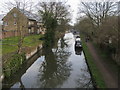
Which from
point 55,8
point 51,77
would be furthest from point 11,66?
point 55,8

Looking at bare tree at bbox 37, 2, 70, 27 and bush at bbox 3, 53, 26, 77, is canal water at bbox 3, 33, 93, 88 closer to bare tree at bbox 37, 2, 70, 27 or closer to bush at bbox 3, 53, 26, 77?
bush at bbox 3, 53, 26, 77

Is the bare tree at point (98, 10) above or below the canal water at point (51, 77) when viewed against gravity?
above

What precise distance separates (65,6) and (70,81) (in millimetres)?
28398

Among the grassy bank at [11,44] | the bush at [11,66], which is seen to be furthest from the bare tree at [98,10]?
the bush at [11,66]

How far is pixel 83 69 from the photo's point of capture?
47.8ft

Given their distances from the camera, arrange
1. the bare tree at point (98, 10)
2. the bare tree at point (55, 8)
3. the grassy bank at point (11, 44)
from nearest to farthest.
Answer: the grassy bank at point (11, 44), the bare tree at point (98, 10), the bare tree at point (55, 8)

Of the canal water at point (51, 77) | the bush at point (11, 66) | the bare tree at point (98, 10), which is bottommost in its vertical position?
the canal water at point (51, 77)

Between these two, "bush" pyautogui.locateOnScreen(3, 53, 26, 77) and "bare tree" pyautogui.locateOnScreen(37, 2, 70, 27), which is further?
"bare tree" pyautogui.locateOnScreen(37, 2, 70, 27)

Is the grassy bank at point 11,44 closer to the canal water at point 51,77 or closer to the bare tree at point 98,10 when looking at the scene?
the canal water at point 51,77

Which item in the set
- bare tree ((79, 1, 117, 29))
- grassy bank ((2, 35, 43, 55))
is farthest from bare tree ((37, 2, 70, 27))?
grassy bank ((2, 35, 43, 55))

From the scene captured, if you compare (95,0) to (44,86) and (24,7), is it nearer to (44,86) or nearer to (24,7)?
(24,7)

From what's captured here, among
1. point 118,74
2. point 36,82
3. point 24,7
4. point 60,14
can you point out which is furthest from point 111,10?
point 36,82

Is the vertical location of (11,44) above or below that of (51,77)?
above

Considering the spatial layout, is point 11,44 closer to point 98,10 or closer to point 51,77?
point 51,77
